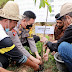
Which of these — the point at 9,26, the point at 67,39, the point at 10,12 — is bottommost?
the point at 67,39

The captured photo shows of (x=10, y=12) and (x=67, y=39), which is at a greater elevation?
(x=10, y=12)

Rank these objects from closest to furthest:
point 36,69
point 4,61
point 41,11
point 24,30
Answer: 1. point 4,61
2. point 36,69
3. point 41,11
4. point 24,30

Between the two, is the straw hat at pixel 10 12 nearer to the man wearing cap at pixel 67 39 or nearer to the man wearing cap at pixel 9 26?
the man wearing cap at pixel 9 26

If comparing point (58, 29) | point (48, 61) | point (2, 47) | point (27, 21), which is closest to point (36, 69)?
point (48, 61)

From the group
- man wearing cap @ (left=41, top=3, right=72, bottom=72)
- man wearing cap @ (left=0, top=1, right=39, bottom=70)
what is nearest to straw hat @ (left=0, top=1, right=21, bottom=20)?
man wearing cap @ (left=0, top=1, right=39, bottom=70)

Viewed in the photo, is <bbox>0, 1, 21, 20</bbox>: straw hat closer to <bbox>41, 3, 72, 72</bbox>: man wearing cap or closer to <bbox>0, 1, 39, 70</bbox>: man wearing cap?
<bbox>0, 1, 39, 70</bbox>: man wearing cap

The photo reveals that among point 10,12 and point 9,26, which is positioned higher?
point 10,12

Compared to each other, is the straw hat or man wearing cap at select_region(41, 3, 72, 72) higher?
the straw hat

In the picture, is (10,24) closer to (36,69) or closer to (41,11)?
(41,11)

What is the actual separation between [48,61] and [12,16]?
129 cm

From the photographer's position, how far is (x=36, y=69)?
1.71 m

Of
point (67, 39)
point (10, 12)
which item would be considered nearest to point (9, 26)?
point (10, 12)

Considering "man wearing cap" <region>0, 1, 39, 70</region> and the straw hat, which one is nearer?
"man wearing cap" <region>0, 1, 39, 70</region>

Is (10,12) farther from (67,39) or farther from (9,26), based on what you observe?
(67,39)
